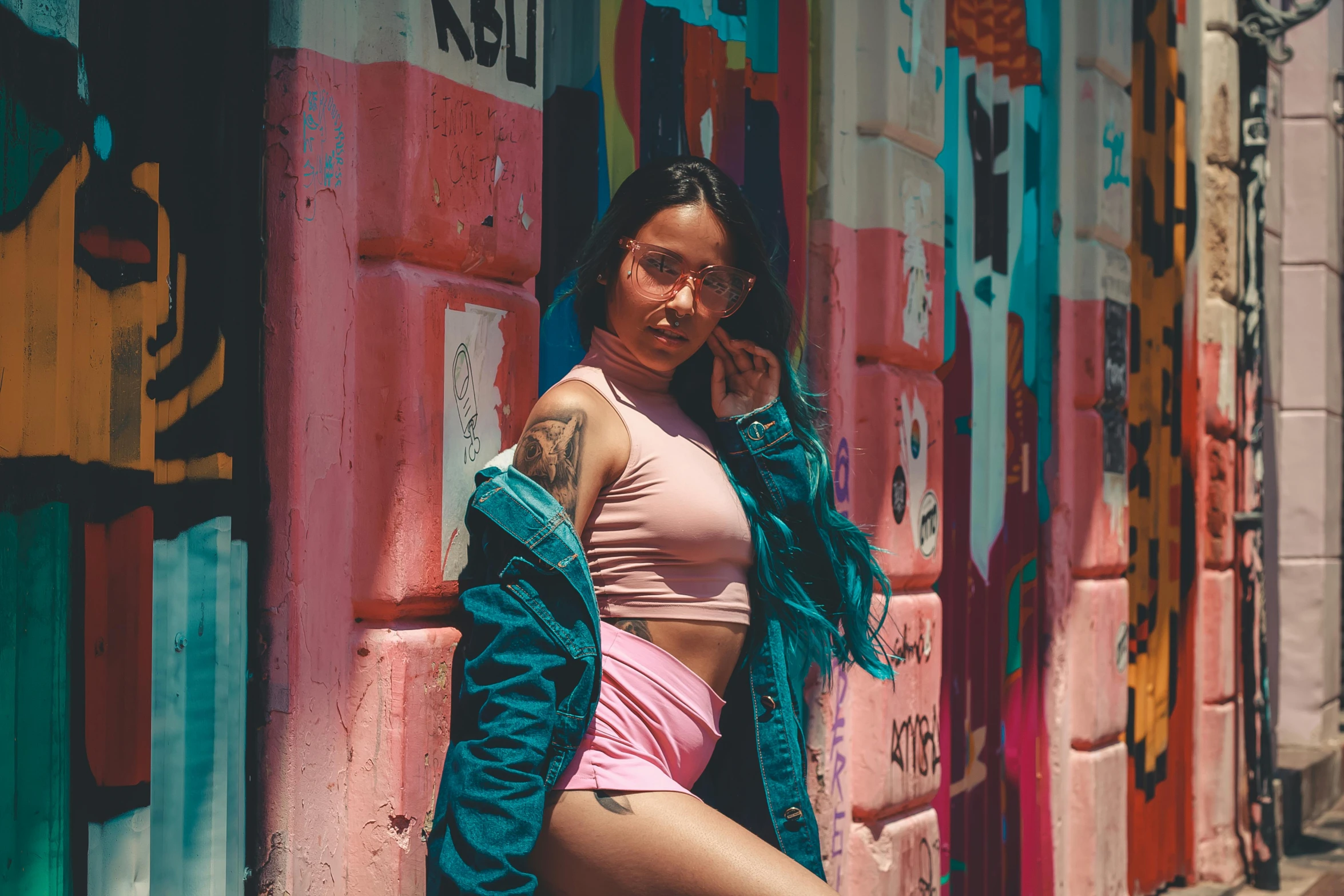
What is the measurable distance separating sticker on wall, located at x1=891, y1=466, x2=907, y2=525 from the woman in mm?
1164

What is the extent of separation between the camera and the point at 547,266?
111 inches

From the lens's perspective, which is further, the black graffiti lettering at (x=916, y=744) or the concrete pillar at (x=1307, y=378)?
the concrete pillar at (x=1307, y=378)

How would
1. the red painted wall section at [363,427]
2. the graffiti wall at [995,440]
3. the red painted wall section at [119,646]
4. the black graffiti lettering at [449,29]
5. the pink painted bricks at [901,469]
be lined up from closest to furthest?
the red painted wall section at [119,646] < the red painted wall section at [363,427] < the black graffiti lettering at [449,29] < the pink painted bricks at [901,469] < the graffiti wall at [995,440]

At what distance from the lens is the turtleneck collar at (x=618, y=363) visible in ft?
7.96

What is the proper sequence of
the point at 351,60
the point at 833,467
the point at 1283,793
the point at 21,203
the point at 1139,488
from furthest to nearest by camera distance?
the point at 1283,793
the point at 1139,488
the point at 833,467
the point at 351,60
the point at 21,203

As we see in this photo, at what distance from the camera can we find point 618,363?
2.43 meters

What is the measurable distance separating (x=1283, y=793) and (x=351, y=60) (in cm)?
637

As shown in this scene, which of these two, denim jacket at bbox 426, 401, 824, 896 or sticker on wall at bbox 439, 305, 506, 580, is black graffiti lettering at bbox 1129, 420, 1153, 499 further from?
denim jacket at bbox 426, 401, 824, 896

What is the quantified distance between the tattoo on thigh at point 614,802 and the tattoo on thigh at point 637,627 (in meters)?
0.28

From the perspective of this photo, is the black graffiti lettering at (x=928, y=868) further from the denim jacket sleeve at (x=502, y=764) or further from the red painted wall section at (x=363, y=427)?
the denim jacket sleeve at (x=502, y=764)

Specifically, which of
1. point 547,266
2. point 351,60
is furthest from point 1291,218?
point 351,60

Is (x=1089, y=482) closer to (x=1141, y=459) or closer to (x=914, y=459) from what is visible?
(x=1141, y=459)

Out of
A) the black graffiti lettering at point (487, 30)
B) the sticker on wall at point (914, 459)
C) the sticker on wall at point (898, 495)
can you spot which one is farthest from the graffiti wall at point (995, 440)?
the black graffiti lettering at point (487, 30)

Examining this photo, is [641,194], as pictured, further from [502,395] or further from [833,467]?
[833,467]
